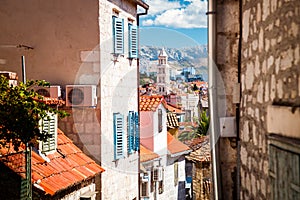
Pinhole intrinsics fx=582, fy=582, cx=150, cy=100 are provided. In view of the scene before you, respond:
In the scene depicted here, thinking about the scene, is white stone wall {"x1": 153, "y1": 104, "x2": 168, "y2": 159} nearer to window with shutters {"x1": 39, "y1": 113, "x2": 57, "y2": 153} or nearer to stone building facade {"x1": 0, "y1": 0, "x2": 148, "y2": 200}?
stone building facade {"x1": 0, "y1": 0, "x2": 148, "y2": 200}

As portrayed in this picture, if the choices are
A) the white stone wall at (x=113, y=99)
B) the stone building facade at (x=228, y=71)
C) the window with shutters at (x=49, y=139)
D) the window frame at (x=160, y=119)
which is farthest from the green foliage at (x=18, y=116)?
the window frame at (x=160, y=119)

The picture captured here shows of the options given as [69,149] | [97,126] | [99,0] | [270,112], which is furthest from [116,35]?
[270,112]

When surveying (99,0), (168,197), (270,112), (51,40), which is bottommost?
(168,197)

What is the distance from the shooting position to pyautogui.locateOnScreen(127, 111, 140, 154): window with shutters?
14349mm

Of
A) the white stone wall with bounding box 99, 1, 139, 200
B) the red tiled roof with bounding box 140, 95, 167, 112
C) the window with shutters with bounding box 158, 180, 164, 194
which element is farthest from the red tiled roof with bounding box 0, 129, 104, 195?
the window with shutters with bounding box 158, 180, 164, 194

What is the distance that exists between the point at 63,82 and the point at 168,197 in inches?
397

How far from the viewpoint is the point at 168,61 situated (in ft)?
47.4

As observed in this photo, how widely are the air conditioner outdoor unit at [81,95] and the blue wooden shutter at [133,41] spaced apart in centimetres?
237

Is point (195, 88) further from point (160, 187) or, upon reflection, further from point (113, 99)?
point (160, 187)

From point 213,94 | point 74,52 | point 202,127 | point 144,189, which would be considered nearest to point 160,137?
point 144,189

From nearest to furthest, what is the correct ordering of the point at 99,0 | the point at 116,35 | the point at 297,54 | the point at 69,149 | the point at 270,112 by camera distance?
the point at 297,54, the point at 270,112, the point at 69,149, the point at 99,0, the point at 116,35

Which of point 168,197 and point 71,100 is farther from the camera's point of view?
point 168,197

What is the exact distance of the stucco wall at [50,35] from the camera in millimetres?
12297

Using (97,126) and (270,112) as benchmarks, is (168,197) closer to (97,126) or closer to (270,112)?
(97,126)
